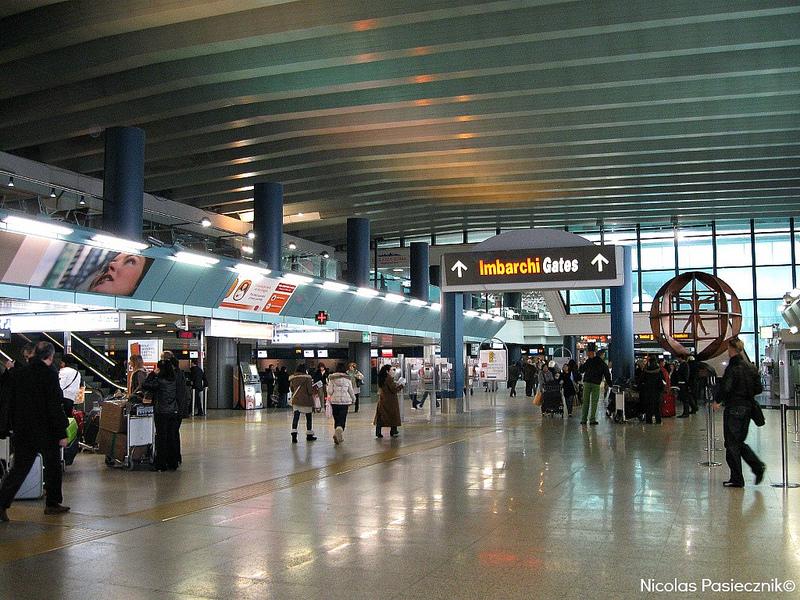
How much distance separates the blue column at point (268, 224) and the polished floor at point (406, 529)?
34.3ft

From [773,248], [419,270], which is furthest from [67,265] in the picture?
[773,248]

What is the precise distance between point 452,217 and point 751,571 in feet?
80.7

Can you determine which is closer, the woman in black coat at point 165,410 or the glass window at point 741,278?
the woman in black coat at point 165,410

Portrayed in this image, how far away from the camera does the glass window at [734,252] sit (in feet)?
123

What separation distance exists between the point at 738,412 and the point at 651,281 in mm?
30638

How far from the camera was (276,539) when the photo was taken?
671 centimetres

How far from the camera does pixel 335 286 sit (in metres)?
25.9

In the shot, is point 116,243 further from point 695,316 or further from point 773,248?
point 773,248

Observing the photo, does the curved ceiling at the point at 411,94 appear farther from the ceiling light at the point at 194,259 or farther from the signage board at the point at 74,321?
the signage board at the point at 74,321

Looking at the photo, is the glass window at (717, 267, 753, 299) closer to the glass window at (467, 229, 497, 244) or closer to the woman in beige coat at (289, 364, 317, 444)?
the glass window at (467, 229, 497, 244)

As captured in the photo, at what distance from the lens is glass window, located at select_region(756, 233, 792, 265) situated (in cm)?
3684

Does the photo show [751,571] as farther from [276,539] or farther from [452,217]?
[452,217]

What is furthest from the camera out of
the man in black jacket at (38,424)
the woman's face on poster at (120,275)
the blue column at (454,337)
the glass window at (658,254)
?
the glass window at (658,254)

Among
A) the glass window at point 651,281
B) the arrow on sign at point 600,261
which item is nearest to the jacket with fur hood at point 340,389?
the arrow on sign at point 600,261
